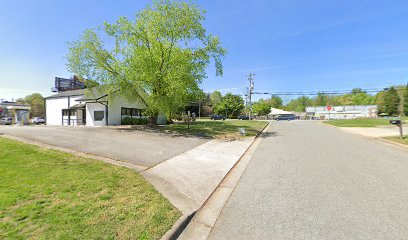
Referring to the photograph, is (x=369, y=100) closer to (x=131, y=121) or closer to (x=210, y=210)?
(x=131, y=121)

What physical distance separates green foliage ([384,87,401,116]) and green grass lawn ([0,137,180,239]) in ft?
297

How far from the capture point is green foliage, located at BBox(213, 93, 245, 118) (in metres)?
62.6

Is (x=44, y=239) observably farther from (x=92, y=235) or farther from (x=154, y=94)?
(x=154, y=94)

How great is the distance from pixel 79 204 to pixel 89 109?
23.5 meters

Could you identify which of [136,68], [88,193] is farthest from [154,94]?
[88,193]

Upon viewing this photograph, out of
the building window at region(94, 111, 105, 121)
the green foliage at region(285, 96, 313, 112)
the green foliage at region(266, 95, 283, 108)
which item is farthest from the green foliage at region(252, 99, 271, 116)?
the building window at region(94, 111, 105, 121)

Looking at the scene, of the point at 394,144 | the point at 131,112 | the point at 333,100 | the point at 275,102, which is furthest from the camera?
the point at 275,102

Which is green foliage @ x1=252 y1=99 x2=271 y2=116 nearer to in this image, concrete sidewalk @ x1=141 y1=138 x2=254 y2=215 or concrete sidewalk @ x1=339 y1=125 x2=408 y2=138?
concrete sidewalk @ x1=339 y1=125 x2=408 y2=138

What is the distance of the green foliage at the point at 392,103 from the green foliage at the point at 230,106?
167 feet

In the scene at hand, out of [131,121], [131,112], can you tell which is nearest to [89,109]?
[131,112]

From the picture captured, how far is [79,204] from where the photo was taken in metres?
3.71

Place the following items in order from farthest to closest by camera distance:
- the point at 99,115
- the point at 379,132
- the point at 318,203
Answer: the point at 99,115 → the point at 379,132 → the point at 318,203

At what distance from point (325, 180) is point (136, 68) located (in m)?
14.6

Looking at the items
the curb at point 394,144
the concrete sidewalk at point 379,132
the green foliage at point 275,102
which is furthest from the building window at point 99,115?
the green foliage at point 275,102
